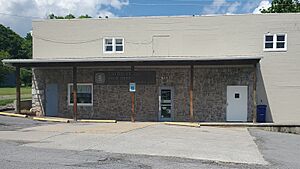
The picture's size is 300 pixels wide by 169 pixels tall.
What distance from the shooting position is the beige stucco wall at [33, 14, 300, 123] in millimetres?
20688

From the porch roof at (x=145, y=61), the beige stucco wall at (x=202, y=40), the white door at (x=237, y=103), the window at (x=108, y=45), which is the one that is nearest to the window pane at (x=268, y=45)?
the beige stucco wall at (x=202, y=40)

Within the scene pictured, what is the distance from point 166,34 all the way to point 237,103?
5994 mm

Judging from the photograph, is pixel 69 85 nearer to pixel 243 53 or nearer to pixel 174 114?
pixel 174 114

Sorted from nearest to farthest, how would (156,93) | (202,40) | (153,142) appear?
(153,142) < (202,40) < (156,93)

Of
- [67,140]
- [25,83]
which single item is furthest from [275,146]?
[25,83]

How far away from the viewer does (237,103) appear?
2122 cm

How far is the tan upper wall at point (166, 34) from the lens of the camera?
20953mm

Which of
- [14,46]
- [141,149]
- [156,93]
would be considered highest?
[14,46]

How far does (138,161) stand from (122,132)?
5.77 metres

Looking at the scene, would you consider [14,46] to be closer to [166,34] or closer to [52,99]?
[52,99]

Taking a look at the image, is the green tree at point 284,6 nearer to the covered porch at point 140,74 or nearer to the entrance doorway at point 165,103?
the covered porch at point 140,74

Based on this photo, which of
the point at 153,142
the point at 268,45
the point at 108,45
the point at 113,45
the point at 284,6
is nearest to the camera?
the point at 153,142

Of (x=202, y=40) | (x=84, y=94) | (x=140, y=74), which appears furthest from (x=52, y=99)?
(x=202, y=40)

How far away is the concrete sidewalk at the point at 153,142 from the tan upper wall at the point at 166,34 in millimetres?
7211
